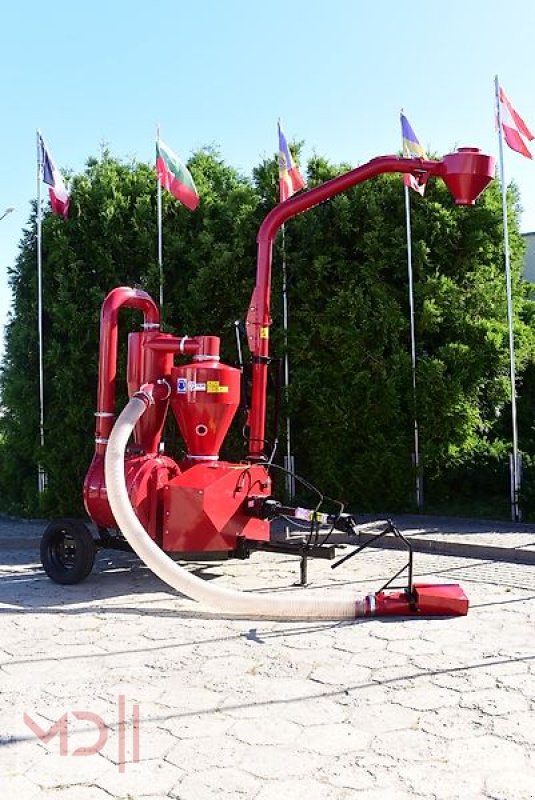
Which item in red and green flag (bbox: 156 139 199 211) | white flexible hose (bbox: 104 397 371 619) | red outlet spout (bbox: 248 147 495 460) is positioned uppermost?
red and green flag (bbox: 156 139 199 211)

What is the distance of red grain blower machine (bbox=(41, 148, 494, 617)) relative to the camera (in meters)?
7.21

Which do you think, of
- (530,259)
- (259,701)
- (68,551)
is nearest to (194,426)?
(68,551)

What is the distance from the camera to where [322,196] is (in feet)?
27.5

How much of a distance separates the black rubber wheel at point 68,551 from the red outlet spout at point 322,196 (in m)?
1.92

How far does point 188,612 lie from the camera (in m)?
6.49

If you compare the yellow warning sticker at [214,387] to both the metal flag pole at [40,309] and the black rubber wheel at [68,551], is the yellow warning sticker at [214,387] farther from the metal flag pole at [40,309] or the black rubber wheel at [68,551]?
the metal flag pole at [40,309]

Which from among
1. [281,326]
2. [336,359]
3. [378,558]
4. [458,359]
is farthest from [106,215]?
[378,558]

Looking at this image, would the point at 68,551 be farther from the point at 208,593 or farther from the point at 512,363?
the point at 512,363

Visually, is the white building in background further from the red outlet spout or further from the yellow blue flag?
the red outlet spout

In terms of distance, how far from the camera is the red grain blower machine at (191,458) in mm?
7215

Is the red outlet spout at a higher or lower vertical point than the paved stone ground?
higher

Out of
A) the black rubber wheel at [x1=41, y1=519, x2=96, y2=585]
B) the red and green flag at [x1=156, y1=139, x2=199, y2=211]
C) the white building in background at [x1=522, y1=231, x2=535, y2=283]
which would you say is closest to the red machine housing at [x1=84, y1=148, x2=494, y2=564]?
the black rubber wheel at [x1=41, y1=519, x2=96, y2=585]
